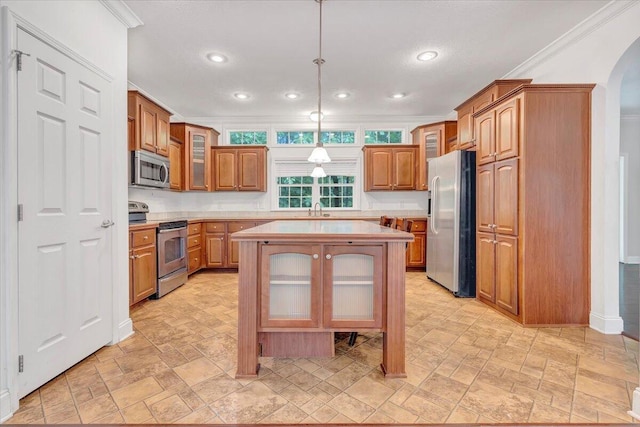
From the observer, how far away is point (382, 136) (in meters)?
5.61

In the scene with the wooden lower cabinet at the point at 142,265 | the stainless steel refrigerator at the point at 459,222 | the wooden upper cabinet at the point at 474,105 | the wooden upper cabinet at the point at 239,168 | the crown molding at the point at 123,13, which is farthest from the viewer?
the wooden upper cabinet at the point at 239,168

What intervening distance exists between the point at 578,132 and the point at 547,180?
52 cm

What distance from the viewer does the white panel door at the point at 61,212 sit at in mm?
1656

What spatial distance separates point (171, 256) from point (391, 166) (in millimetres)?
3774

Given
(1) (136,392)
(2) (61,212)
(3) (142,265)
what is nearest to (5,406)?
(1) (136,392)

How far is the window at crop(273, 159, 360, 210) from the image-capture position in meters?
5.59

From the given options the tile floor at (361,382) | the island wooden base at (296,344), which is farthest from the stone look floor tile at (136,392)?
the island wooden base at (296,344)

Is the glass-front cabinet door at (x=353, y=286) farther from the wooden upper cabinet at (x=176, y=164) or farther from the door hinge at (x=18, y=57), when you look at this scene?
the wooden upper cabinet at (x=176, y=164)

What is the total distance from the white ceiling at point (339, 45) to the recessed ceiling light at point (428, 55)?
7cm

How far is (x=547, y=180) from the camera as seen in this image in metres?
2.68

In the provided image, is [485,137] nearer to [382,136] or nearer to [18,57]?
[382,136]

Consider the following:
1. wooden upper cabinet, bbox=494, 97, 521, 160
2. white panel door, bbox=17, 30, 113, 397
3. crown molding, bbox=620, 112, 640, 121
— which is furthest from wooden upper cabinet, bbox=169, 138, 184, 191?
crown molding, bbox=620, 112, 640, 121

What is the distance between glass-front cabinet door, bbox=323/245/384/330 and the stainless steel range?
2549mm

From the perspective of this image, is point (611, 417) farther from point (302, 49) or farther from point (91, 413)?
point (302, 49)
